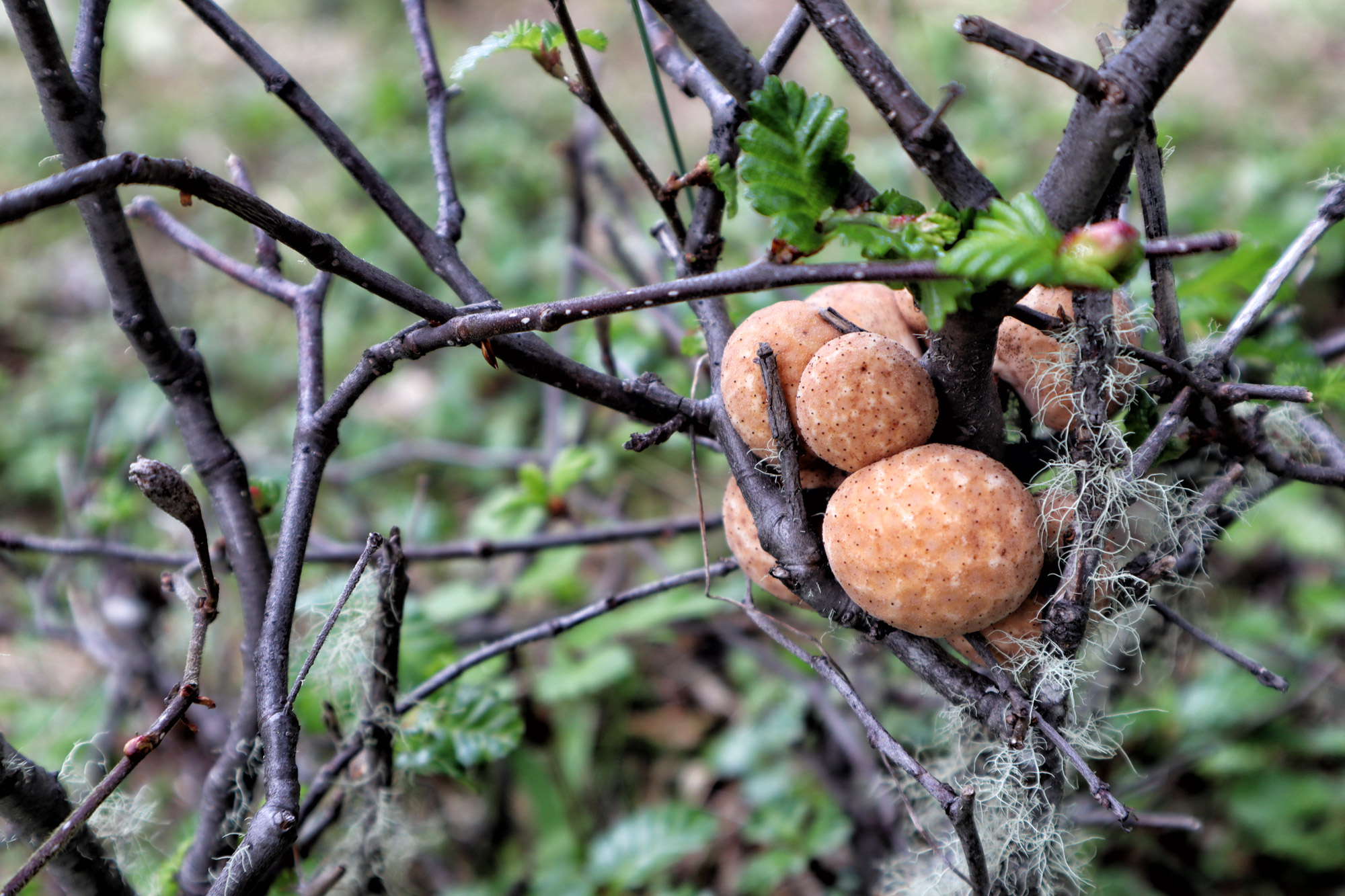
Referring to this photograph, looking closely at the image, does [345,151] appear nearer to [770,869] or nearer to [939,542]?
[939,542]

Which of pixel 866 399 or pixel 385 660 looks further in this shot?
pixel 385 660

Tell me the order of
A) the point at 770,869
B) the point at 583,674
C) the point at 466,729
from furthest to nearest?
1. the point at 583,674
2. the point at 770,869
3. the point at 466,729

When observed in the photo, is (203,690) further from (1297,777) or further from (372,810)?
(1297,777)

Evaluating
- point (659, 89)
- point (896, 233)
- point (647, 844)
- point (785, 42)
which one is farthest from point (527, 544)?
point (896, 233)

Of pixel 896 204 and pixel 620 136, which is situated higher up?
pixel 620 136

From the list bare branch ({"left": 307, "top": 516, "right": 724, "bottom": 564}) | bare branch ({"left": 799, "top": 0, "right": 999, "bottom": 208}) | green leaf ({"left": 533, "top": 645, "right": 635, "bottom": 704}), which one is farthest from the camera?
green leaf ({"left": 533, "top": 645, "right": 635, "bottom": 704})

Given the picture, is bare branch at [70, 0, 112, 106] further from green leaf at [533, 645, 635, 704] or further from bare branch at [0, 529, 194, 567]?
green leaf at [533, 645, 635, 704]

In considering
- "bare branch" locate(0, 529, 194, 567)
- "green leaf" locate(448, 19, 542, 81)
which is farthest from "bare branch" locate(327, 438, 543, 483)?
"green leaf" locate(448, 19, 542, 81)

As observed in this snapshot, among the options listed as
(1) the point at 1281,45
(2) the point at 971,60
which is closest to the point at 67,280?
(2) the point at 971,60
